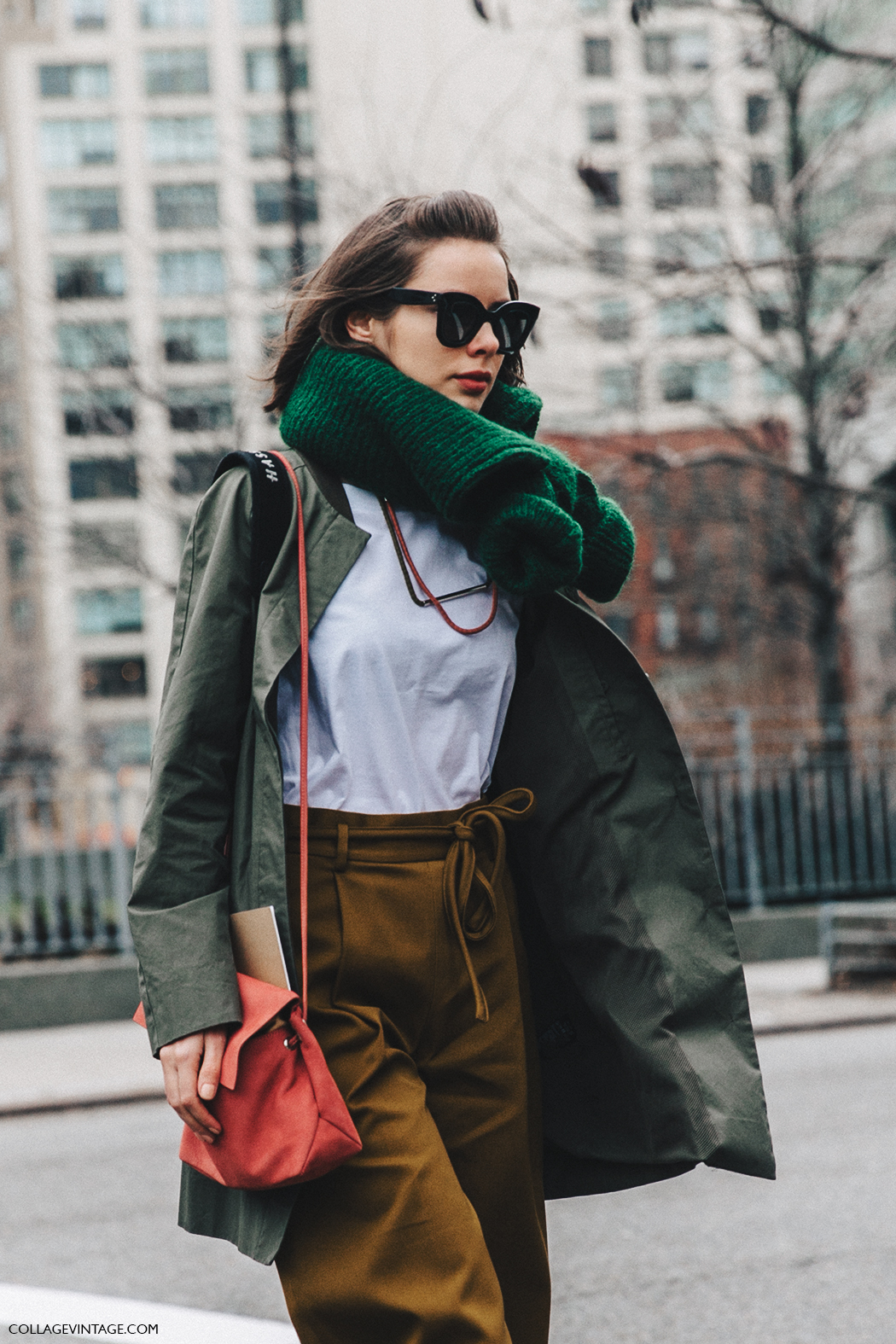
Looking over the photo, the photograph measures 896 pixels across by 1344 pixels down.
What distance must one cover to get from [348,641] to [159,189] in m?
18.5

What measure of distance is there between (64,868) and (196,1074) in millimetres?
7343

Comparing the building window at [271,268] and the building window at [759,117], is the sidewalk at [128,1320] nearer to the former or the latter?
the building window at [271,268]

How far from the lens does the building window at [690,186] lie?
13.1 meters

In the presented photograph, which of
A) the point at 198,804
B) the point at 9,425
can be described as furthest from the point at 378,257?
the point at 9,425

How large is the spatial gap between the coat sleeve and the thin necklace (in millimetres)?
228

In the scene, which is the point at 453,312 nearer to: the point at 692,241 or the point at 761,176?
the point at 692,241

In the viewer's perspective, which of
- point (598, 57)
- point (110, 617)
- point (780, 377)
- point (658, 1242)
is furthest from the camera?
point (110, 617)

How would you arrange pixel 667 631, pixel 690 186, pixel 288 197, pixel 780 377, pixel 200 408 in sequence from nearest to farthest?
pixel 288 197 → pixel 200 408 → pixel 690 186 → pixel 780 377 → pixel 667 631

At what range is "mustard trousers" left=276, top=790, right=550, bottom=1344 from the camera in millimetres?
1752

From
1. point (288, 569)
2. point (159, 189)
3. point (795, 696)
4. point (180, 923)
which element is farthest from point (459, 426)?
point (795, 696)

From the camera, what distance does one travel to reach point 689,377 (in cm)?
1493

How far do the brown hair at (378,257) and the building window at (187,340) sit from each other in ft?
28.9

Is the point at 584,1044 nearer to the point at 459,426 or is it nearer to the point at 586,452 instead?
the point at 459,426

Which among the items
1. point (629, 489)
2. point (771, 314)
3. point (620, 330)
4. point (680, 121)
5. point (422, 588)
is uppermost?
point (680, 121)
